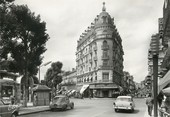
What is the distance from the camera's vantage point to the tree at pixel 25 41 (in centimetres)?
2639

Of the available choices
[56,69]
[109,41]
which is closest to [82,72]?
[56,69]

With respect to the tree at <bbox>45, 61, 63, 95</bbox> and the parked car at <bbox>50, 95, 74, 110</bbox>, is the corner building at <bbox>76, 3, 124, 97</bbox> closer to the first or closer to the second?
the tree at <bbox>45, 61, 63, 95</bbox>

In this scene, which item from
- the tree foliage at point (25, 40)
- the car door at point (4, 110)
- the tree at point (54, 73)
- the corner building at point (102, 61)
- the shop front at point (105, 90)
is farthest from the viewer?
the tree at point (54, 73)

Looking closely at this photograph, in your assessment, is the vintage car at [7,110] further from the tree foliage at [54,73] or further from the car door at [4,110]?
the tree foliage at [54,73]

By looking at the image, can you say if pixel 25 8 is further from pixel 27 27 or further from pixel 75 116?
pixel 75 116

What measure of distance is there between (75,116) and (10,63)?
12.3m

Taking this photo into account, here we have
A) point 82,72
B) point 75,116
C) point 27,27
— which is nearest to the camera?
point 75,116

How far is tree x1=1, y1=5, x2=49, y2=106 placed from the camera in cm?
2639

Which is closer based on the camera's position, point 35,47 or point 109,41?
point 35,47

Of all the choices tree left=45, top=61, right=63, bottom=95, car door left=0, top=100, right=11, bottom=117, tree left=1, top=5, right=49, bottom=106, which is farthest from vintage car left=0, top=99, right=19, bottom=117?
tree left=45, top=61, right=63, bottom=95

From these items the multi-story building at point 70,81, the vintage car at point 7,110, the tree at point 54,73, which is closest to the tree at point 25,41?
the vintage car at point 7,110

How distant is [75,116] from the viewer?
699 inches

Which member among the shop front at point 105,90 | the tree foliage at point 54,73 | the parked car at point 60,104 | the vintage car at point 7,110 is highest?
the tree foliage at point 54,73

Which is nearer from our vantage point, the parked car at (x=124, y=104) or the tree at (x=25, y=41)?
the parked car at (x=124, y=104)
